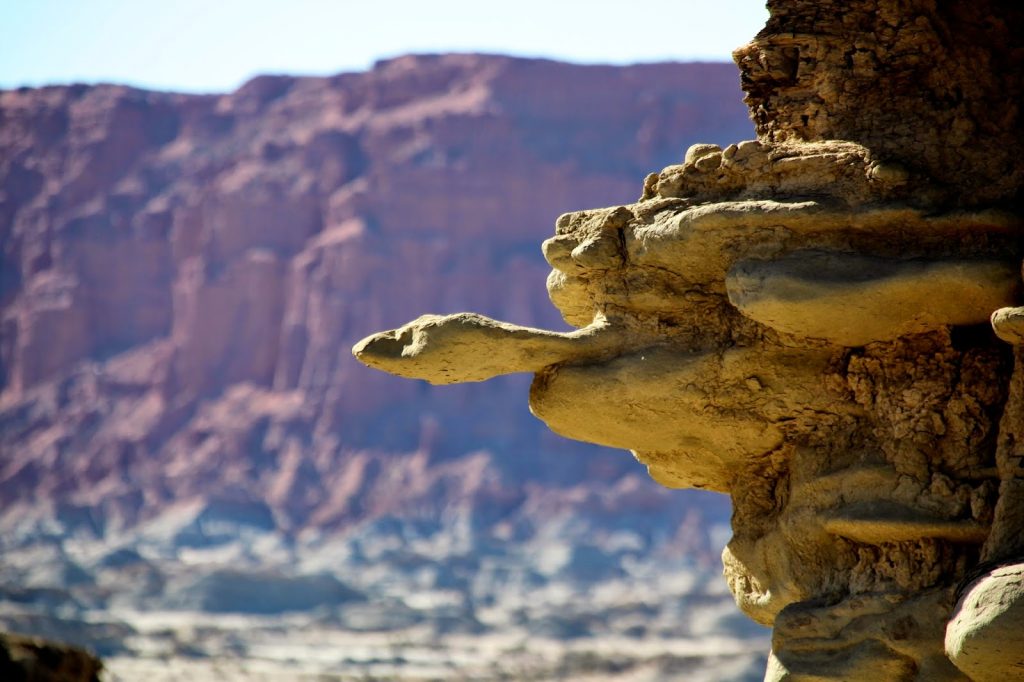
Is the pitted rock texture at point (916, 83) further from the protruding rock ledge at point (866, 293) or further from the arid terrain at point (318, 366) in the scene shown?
the arid terrain at point (318, 366)

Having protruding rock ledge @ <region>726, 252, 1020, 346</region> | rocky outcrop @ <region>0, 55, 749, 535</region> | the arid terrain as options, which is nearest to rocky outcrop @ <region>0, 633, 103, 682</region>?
protruding rock ledge @ <region>726, 252, 1020, 346</region>

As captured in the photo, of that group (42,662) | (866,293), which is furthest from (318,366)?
(866,293)

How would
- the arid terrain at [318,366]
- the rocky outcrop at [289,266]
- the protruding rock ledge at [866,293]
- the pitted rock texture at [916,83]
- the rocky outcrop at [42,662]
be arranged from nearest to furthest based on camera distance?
the protruding rock ledge at [866,293]
the pitted rock texture at [916,83]
the rocky outcrop at [42,662]
the arid terrain at [318,366]
the rocky outcrop at [289,266]

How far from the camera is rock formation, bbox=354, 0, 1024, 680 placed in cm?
306

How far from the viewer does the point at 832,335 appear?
3145 millimetres

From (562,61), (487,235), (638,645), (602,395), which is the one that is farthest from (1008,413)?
(562,61)

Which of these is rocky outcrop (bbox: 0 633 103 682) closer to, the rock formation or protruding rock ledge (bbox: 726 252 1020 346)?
the rock formation

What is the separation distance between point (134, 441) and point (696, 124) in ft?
60.3

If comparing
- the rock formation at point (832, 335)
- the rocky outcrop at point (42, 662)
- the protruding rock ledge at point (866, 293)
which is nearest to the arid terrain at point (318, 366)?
the rocky outcrop at point (42, 662)

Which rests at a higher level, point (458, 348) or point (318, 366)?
point (458, 348)

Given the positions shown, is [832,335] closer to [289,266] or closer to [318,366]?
[318,366]

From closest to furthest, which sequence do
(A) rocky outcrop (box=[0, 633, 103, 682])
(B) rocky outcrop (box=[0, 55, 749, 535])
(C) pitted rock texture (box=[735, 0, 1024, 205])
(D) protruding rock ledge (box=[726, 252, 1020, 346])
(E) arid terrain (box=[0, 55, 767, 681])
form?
(D) protruding rock ledge (box=[726, 252, 1020, 346]), (C) pitted rock texture (box=[735, 0, 1024, 205]), (A) rocky outcrop (box=[0, 633, 103, 682]), (E) arid terrain (box=[0, 55, 767, 681]), (B) rocky outcrop (box=[0, 55, 749, 535])

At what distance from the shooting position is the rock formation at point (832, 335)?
3.06 meters

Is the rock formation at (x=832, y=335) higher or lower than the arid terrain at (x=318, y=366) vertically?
higher
